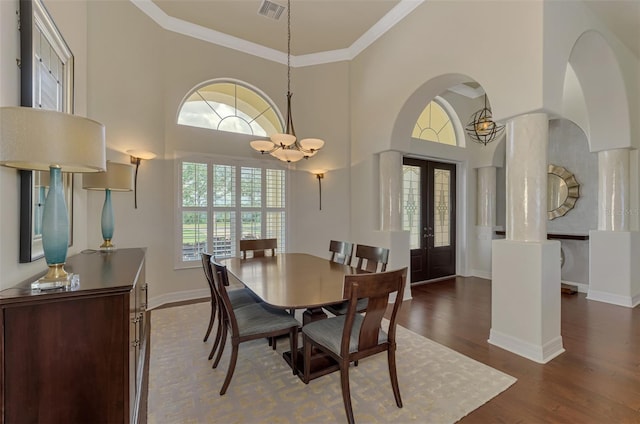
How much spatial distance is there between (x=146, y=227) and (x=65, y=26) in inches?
91.5

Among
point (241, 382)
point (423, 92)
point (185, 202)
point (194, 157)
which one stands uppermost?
point (423, 92)

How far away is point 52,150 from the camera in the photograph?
4.29ft

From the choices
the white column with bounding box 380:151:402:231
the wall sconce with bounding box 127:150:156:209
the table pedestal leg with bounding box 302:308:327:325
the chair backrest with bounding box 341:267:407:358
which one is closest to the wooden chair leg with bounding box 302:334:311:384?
the table pedestal leg with bounding box 302:308:327:325

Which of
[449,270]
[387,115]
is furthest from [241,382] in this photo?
[449,270]

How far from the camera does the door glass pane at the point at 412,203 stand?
5396 millimetres

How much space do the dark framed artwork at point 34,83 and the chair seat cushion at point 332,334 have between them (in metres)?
1.77

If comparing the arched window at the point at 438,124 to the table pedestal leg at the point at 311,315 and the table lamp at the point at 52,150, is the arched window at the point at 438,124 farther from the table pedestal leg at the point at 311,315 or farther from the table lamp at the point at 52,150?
the table lamp at the point at 52,150

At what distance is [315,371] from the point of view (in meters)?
2.22

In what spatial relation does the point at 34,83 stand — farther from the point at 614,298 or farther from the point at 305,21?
the point at 614,298

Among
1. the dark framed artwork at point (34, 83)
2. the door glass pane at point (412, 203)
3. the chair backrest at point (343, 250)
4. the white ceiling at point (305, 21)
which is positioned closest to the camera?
the dark framed artwork at point (34, 83)

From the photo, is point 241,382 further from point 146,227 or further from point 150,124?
point 150,124

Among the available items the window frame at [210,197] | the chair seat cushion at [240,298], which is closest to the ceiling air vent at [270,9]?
the window frame at [210,197]

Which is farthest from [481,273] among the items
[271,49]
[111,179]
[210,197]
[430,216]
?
[111,179]

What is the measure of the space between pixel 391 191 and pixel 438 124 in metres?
2.36
